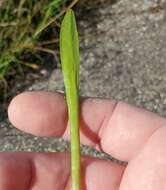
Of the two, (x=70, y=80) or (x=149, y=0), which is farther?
(x=149, y=0)

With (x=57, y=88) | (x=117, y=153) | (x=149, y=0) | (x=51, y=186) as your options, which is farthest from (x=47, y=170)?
(x=149, y=0)

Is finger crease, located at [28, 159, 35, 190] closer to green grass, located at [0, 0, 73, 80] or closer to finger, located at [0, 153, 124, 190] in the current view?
finger, located at [0, 153, 124, 190]

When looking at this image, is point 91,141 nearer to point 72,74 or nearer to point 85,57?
point 72,74

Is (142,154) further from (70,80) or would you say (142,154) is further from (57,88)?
(57,88)

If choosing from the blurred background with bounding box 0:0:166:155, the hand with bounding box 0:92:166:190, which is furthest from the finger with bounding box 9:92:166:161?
the blurred background with bounding box 0:0:166:155

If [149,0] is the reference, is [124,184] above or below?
below

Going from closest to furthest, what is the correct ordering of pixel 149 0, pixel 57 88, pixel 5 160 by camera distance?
pixel 5 160
pixel 57 88
pixel 149 0

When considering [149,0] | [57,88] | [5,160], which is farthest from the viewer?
[149,0]

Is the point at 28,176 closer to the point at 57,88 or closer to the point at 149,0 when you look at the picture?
the point at 57,88
